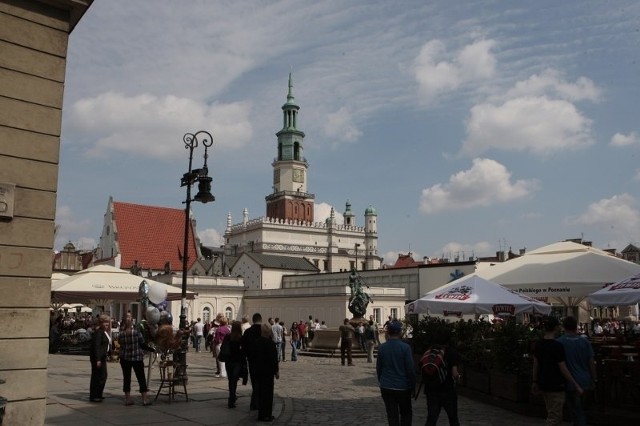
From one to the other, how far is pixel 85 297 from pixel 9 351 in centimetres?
1506

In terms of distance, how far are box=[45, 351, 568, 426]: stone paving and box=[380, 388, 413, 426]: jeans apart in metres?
2.44

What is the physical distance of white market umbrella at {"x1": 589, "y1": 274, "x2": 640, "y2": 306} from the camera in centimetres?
1175

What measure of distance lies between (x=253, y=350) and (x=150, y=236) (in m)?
73.3

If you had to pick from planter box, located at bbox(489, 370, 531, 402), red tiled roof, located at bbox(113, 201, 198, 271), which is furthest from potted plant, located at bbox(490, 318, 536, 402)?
red tiled roof, located at bbox(113, 201, 198, 271)

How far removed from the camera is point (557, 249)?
1784 cm

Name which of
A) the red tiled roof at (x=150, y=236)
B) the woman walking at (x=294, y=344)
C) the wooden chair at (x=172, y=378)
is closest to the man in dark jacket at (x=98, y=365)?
the wooden chair at (x=172, y=378)

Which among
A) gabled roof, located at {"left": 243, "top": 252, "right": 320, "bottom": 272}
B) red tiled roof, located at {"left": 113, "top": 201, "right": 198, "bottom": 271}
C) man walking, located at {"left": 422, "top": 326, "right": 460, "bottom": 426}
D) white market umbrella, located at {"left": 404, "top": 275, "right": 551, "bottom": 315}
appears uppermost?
red tiled roof, located at {"left": 113, "top": 201, "right": 198, "bottom": 271}

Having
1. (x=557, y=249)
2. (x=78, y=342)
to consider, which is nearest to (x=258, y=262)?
(x=78, y=342)

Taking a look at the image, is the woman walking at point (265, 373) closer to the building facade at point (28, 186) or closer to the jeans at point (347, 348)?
the building facade at point (28, 186)

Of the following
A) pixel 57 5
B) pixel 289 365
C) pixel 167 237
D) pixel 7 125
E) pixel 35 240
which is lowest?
pixel 289 365

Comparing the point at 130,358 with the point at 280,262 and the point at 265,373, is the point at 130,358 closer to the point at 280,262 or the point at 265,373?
the point at 265,373

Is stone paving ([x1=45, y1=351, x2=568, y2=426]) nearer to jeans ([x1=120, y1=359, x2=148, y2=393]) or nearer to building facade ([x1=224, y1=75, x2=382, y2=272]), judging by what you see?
jeans ([x1=120, y1=359, x2=148, y2=393])

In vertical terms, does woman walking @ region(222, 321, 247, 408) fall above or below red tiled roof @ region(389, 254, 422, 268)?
below

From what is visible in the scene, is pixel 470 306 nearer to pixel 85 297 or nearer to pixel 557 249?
pixel 557 249
